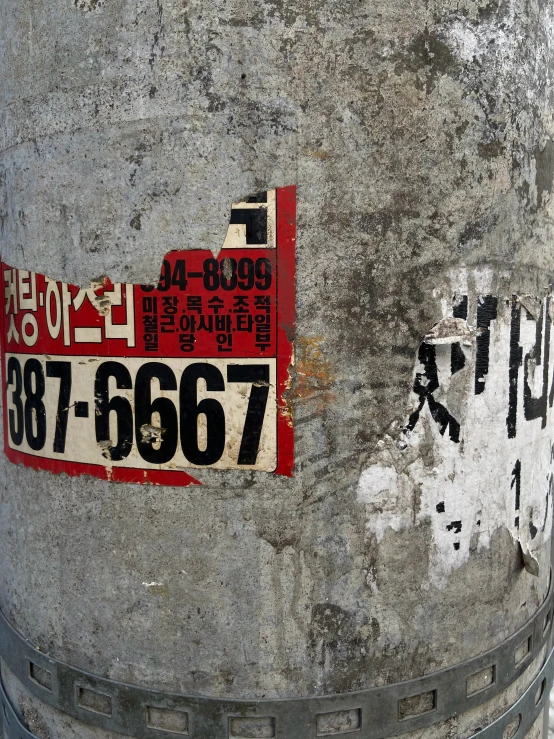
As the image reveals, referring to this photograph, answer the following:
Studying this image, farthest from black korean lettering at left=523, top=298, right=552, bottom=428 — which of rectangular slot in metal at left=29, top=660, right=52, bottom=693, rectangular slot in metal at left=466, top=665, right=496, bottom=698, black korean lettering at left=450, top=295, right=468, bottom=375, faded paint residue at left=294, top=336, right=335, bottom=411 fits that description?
rectangular slot in metal at left=29, top=660, right=52, bottom=693

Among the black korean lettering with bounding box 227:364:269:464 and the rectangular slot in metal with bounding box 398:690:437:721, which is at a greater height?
the black korean lettering with bounding box 227:364:269:464

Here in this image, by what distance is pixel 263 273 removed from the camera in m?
1.88

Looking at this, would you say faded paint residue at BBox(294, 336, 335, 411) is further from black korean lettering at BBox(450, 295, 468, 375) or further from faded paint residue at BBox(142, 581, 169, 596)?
faded paint residue at BBox(142, 581, 169, 596)

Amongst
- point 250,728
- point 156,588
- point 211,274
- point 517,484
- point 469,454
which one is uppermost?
point 211,274

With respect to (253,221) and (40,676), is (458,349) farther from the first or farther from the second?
(40,676)

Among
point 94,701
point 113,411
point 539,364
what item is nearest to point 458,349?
point 539,364

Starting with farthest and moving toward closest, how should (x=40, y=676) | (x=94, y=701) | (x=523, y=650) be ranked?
(x=523, y=650)
(x=40, y=676)
(x=94, y=701)

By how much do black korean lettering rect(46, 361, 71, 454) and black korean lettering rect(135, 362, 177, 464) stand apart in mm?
268

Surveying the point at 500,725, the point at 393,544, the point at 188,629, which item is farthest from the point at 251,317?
the point at 500,725

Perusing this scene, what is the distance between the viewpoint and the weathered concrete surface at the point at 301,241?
186 centimetres

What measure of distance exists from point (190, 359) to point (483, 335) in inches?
38.0

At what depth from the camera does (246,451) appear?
193 centimetres

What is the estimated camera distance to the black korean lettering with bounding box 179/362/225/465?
75.5 inches

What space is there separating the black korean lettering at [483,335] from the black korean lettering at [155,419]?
3.28 ft
